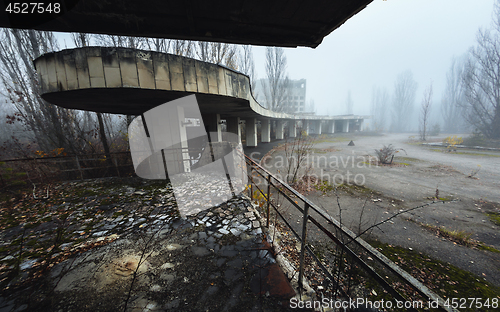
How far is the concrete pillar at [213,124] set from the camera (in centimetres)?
1103

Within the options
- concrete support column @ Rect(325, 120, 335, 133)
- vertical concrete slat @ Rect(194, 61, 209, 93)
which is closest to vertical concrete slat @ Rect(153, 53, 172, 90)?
vertical concrete slat @ Rect(194, 61, 209, 93)

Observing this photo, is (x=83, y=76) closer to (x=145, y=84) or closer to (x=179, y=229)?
(x=145, y=84)

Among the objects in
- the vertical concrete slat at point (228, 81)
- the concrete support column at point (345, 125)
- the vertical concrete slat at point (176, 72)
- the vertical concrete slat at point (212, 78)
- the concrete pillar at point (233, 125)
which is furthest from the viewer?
the concrete support column at point (345, 125)

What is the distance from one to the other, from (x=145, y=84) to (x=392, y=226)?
24.3 feet

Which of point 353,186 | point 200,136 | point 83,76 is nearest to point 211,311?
point 83,76

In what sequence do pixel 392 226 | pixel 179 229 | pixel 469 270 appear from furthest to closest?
1. pixel 392 226
2. pixel 179 229
3. pixel 469 270

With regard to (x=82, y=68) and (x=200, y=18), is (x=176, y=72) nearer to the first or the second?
(x=82, y=68)

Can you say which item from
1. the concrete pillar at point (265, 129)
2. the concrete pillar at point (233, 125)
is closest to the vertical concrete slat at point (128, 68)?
the concrete pillar at point (233, 125)

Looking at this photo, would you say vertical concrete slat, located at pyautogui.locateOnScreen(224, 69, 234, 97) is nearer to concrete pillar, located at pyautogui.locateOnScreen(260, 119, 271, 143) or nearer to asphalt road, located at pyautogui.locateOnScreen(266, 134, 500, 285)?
asphalt road, located at pyautogui.locateOnScreen(266, 134, 500, 285)

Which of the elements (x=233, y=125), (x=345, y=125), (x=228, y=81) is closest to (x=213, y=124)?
(x=233, y=125)

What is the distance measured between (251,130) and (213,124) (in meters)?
6.97

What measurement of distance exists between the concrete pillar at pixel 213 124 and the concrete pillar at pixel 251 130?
6220 mm

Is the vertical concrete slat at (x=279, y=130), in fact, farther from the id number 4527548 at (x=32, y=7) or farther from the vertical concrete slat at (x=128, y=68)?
the id number 4527548 at (x=32, y=7)

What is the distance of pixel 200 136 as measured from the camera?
12.7 meters
